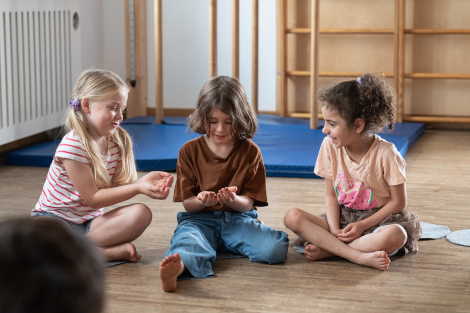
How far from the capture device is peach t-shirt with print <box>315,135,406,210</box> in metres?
1.70

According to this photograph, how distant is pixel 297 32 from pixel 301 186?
1991mm

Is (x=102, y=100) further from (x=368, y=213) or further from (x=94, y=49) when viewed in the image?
(x=94, y=49)

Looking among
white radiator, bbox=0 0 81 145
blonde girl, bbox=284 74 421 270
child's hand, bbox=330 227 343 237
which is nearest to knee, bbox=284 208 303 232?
blonde girl, bbox=284 74 421 270

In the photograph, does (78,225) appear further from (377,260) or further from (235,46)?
(235,46)

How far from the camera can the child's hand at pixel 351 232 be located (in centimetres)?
169

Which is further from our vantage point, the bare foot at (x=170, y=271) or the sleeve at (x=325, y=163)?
the sleeve at (x=325, y=163)

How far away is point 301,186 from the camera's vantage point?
2.63 metres

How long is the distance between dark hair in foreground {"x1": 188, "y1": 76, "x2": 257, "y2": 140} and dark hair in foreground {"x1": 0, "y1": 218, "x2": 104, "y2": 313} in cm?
123

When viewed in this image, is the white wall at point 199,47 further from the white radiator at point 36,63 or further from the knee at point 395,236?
the knee at point 395,236

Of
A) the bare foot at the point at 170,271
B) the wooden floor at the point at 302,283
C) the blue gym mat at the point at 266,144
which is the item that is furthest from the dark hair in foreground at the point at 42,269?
the blue gym mat at the point at 266,144

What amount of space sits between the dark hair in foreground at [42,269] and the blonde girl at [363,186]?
125 centimetres

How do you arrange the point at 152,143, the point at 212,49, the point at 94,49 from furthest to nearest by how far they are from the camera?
the point at 94,49 → the point at 212,49 → the point at 152,143

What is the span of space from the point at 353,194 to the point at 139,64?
9.81 feet

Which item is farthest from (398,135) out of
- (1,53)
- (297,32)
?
(1,53)
